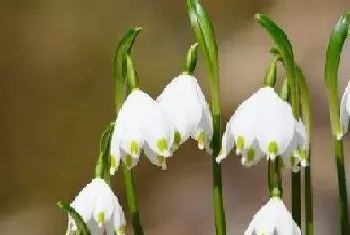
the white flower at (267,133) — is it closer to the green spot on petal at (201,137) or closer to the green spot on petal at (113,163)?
the green spot on petal at (201,137)

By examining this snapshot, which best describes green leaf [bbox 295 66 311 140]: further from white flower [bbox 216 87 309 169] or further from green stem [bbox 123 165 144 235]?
green stem [bbox 123 165 144 235]

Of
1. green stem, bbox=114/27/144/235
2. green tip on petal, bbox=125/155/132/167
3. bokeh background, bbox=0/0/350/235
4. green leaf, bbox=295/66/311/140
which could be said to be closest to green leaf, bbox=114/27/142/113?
green stem, bbox=114/27/144/235

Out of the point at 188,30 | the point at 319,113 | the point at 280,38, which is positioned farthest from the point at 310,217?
the point at 188,30

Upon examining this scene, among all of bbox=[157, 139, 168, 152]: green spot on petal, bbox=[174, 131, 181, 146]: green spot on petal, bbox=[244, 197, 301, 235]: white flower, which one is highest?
bbox=[174, 131, 181, 146]: green spot on petal

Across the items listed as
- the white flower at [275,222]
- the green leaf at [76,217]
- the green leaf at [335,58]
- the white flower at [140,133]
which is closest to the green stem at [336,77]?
the green leaf at [335,58]

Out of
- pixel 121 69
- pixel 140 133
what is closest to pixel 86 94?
pixel 121 69

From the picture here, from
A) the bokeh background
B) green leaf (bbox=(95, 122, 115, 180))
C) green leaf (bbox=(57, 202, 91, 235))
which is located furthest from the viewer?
the bokeh background
